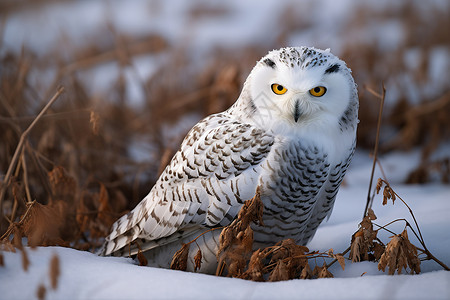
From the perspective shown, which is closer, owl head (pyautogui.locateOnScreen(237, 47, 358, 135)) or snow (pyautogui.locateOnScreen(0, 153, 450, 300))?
snow (pyautogui.locateOnScreen(0, 153, 450, 300))

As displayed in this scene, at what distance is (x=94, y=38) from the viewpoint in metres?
7.04

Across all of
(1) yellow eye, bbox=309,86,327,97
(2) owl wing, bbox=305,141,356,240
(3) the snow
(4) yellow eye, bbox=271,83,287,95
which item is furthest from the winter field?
(4) yellow eye, bbox=271,83,287,95

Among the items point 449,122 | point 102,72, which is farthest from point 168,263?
point 102,72

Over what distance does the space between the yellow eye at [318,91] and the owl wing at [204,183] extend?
24cm

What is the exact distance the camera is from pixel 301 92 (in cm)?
186

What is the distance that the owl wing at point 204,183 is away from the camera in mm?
1938

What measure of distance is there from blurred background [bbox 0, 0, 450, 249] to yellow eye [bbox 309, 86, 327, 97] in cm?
48

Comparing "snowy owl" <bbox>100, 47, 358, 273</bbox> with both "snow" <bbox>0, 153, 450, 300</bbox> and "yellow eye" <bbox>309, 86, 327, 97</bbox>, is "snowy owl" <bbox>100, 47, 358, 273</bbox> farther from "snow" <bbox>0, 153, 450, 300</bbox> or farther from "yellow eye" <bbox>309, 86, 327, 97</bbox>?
"snow" <bbox>0, 153, 450, 300</bbox>

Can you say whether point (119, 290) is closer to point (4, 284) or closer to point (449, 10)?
point (4, 284)

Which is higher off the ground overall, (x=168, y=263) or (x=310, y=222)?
(x=310, y=222)

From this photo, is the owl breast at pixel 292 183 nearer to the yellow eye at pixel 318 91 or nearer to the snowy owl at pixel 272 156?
the snowy owl at pixel 272 156

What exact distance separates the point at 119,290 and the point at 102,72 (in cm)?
526

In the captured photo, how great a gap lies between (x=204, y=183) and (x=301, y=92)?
22.1 inches

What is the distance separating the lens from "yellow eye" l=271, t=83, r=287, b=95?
75.1 inches
